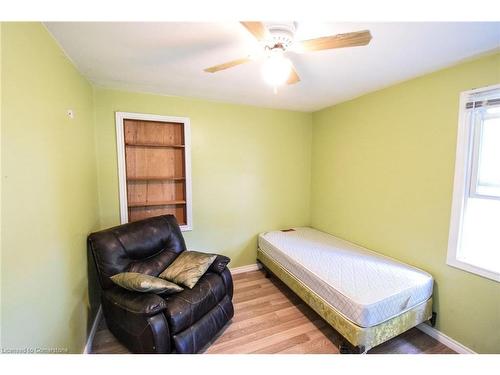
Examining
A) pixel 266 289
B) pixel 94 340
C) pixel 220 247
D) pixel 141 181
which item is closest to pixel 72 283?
pixel 94 340

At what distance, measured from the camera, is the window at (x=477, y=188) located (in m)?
1.55

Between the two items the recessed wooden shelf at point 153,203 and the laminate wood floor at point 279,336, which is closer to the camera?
the laminate wood floor at point 279,336

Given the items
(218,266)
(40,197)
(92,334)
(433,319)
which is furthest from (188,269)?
(433,319)

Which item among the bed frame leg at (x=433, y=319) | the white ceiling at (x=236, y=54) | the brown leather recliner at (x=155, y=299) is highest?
the white ceiling at (x=236, y=54)

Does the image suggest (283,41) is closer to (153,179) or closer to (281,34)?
(281,34)

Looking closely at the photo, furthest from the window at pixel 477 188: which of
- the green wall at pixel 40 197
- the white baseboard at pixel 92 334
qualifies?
the white baseboard at pixel 92 334

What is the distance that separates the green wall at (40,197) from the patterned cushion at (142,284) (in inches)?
12.5

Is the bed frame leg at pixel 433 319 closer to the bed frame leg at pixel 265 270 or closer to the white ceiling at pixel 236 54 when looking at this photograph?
the bed frame leg at pixel 265 270

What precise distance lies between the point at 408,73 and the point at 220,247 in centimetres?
279

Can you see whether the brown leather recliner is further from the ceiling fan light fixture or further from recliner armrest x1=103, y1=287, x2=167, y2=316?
the ceiling fan light fixture

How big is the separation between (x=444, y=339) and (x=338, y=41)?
8.09ft

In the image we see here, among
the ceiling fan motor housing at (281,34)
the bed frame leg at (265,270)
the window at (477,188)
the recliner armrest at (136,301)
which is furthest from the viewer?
the bed frame leg at (265,270)
